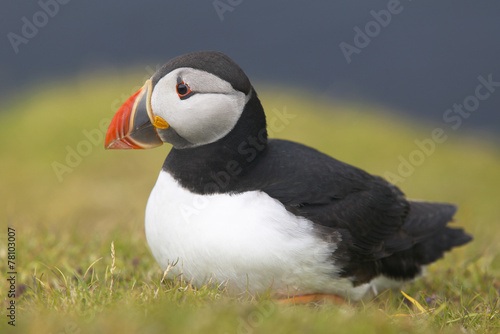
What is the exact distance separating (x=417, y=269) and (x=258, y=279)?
1673mm

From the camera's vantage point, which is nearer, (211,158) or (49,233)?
(211,158)

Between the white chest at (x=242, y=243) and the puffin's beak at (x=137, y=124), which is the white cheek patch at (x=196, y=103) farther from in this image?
the white chest at (x=242, y=243)

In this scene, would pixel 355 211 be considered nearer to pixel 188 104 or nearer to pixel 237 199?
pixel 237 199

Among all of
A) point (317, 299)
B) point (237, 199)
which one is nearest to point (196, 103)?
point (237, 199)

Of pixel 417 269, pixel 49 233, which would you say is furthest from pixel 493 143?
pixel 49 233

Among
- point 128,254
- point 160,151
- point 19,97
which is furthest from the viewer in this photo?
point 19,97

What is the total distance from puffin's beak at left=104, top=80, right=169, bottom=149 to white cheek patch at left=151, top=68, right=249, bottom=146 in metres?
0.06

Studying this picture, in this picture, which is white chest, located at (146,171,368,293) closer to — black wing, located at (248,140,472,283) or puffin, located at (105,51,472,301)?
puffin, located at (105,51,472,301)

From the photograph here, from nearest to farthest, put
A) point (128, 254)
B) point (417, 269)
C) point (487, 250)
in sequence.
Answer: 1. point (417, 269)
2. point (128, 254)
3. point (487, 250)

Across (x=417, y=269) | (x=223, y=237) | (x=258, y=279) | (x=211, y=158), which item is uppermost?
(x=211, y=158)

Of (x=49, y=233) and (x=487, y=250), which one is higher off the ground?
(x=49, y=233)

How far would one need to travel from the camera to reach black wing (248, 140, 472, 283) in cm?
434

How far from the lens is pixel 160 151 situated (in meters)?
12.9

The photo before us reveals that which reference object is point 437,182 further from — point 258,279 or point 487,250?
point 258,279
